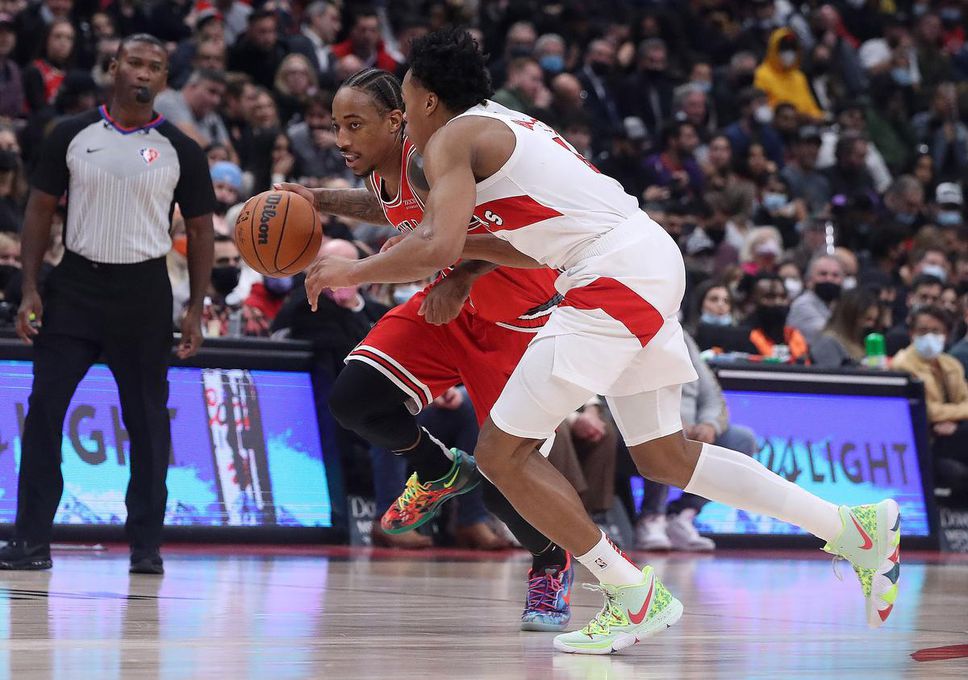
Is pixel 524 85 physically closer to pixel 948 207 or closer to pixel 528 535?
pixel 948 207

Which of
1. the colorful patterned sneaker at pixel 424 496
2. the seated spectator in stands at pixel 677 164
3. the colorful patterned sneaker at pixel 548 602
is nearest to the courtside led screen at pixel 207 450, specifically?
the colorful patterned sneaker at pixel 424 496

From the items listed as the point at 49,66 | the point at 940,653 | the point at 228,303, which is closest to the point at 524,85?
the point at 49,66

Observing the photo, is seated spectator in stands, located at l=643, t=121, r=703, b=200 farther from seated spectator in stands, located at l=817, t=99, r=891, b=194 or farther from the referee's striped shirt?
the referee's striped shirt

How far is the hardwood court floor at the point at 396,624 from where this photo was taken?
3.96 m

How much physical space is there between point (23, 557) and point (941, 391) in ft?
22.4

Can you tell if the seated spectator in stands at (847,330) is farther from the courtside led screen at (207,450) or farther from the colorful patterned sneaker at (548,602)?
the colorful patterned sneaker at (548,602)

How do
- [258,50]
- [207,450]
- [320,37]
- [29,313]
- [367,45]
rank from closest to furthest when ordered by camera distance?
1. [29,313]
2. [207,450]
3. [258,50]
4. [367,45]
5. [320,37]

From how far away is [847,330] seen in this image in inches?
442

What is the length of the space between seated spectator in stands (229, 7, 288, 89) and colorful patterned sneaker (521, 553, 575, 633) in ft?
30.6

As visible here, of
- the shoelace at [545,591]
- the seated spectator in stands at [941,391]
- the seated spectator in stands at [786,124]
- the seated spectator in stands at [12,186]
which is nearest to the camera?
the shoelace at [545,591]

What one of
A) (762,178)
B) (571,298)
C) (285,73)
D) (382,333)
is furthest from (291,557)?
(762,178)

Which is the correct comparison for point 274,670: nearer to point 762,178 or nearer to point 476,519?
point 476,519

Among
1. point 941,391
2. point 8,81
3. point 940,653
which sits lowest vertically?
point 941,391

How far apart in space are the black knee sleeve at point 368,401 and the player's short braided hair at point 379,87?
35.9 inches
